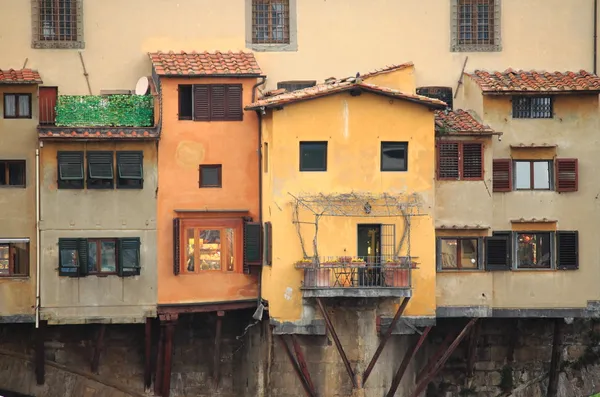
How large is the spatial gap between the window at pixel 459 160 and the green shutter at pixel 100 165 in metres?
9.37

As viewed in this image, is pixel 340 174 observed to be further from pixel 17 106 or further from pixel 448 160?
pixel 17 106

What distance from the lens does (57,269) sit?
69.8m

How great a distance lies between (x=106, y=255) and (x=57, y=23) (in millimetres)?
7456

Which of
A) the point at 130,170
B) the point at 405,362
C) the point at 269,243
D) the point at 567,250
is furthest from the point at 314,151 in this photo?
the point at 567,250

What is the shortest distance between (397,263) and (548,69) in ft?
31.4

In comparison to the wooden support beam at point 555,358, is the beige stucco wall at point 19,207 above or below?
above

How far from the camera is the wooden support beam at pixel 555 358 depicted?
74438mm

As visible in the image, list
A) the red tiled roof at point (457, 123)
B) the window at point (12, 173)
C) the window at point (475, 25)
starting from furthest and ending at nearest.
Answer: the window at point (475, 25) < the red tiled roof at point (457, 123) < the window at point (12, 173)

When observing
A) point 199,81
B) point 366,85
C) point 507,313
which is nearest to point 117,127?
point 199,81

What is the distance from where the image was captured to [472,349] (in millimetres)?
74250

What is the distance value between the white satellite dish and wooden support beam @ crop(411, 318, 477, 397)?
11525 millimetres

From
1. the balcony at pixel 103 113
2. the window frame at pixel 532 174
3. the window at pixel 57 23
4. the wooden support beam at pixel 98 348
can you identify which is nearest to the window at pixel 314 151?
the balcony at pixel 103 113

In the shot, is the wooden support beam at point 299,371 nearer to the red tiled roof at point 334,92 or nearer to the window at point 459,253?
the window at point 459,253

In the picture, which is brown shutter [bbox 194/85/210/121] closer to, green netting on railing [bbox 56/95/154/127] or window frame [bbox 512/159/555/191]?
green netting on railing [bbox 56/95/154/127]
